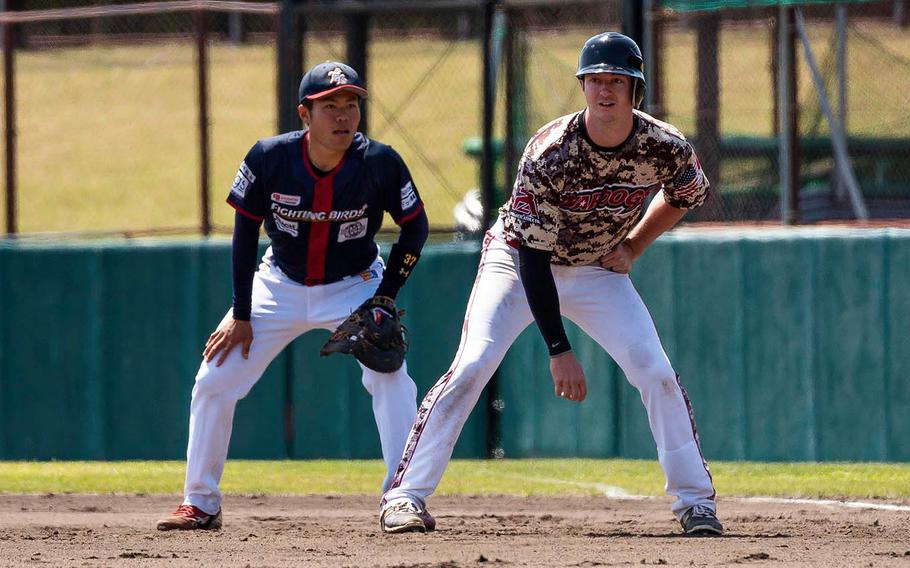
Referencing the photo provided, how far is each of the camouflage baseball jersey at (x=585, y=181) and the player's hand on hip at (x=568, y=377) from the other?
41 centimetres

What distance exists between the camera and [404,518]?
19.2ft

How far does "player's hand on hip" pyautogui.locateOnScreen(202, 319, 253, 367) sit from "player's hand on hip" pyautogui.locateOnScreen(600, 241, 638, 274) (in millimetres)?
1433

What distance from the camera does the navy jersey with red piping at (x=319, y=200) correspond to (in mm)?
6234

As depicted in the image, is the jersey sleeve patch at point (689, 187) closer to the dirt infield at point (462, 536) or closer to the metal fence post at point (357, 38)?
the dirt infield at point (462, 536)

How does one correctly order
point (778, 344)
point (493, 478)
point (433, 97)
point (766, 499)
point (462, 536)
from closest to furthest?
point (462, 536) → point (766, 499) → point (493, 478) → point (778, 344) → point (433, 97)

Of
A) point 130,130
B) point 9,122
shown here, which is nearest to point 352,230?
point 9,122

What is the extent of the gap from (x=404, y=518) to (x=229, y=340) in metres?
1.03

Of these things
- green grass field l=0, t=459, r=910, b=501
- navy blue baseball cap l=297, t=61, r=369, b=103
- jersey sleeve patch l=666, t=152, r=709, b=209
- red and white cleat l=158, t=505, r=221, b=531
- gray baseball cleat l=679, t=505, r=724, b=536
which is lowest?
green grass field l=0, t=459, r=910, b=501

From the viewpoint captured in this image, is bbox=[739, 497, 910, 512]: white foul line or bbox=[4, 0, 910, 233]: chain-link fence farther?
bbox=[4, 0, 910, 233]: chain-link fence

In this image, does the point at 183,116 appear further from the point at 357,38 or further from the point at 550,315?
the point at 550,315

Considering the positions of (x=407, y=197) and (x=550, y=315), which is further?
(x=407, y=197)

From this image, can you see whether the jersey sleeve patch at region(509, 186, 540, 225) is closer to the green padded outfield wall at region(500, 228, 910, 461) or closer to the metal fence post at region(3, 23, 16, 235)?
the green padded outfield wall at region(500, 228, 910, 461)

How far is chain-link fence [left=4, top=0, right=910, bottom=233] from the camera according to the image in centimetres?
1105

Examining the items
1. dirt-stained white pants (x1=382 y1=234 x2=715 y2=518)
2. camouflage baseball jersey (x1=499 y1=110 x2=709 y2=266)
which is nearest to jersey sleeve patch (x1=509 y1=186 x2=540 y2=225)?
camouflage baseball jersey (x1=499 y1=110 x2=709 y2=266)
